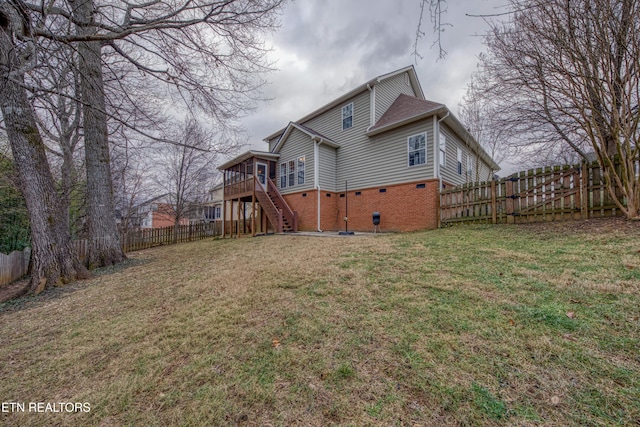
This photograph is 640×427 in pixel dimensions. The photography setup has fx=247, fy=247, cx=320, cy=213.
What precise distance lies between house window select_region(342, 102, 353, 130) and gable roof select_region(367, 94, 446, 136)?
1692 millimetres

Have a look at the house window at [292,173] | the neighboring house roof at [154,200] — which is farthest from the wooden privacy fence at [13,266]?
the neighboring house roof at [154,200]

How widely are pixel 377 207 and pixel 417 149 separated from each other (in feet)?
10.1

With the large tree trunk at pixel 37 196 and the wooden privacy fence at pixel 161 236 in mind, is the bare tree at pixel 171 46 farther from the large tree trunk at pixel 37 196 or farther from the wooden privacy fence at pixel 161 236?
the wooden privacy fence at pixel 161 236

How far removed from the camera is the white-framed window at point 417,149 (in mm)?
10289

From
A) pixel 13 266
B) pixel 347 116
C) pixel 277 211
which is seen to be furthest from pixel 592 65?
pixel 13 266

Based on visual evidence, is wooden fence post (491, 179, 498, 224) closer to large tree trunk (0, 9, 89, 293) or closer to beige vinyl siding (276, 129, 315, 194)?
beige vinyl siding (276, 129, 315, 194)

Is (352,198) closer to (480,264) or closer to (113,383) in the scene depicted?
(480,264)

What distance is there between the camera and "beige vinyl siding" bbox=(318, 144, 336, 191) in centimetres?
1329

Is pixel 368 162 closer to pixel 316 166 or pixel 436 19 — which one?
pixel 316 166

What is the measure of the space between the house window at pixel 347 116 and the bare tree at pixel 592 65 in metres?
6.78

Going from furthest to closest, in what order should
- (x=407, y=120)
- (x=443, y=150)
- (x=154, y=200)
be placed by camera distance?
1. (x=154, y=200)
2. (x=443, y=150)
3. (x=407, y=120)

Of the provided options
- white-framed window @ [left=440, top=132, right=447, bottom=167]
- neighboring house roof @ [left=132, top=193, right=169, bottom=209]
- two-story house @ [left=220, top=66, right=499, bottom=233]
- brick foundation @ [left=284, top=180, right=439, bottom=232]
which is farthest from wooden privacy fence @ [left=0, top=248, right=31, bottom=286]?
white-framed window @ [left=440, top=132, right=447, bottom=167]

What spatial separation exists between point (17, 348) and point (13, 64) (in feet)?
14.4

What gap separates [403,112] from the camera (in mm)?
11375
